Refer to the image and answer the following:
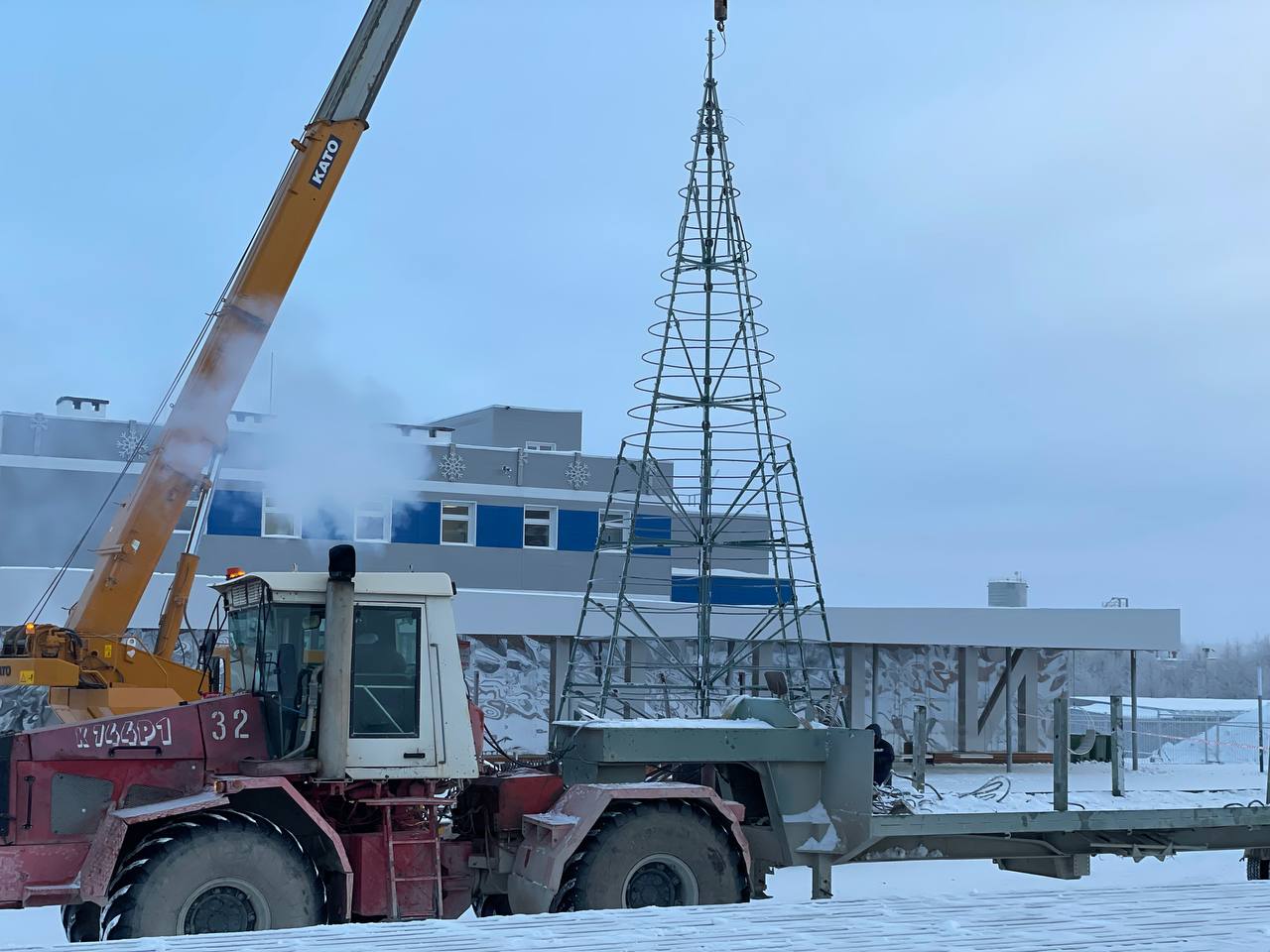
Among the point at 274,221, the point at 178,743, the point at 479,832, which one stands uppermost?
the point at 274,221

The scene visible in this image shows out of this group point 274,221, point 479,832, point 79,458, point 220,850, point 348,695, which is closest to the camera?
point 220,850

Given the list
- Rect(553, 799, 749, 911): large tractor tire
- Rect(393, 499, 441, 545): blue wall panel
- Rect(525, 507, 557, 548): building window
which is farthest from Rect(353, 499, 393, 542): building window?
Rect(553, 799, 749, 911): large tractor tire

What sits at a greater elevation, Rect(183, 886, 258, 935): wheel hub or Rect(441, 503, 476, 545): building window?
Rect(441, 503, 476, 545): building window

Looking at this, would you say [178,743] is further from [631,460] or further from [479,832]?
[631,460]

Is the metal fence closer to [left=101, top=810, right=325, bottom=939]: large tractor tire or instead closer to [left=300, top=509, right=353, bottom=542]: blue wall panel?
[left=101, top=810, right=325, bottom=939]: large tractor tire

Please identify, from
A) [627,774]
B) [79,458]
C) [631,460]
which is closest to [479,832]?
[627,774]

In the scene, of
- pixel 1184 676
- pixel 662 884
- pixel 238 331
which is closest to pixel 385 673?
pixel 662 884

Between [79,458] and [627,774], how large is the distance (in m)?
29.7

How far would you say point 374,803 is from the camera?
12.4 meters

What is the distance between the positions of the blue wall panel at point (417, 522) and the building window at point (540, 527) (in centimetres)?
293

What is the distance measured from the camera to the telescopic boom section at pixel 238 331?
17547mm

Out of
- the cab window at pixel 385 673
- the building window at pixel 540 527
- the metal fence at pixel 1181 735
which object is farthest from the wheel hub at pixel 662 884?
the building window at pixel 540 527

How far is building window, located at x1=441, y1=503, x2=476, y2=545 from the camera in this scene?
44594mm

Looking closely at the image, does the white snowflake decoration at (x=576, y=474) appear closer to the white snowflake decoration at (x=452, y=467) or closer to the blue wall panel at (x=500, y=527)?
the blue wall panel at (x=500, y=527)
